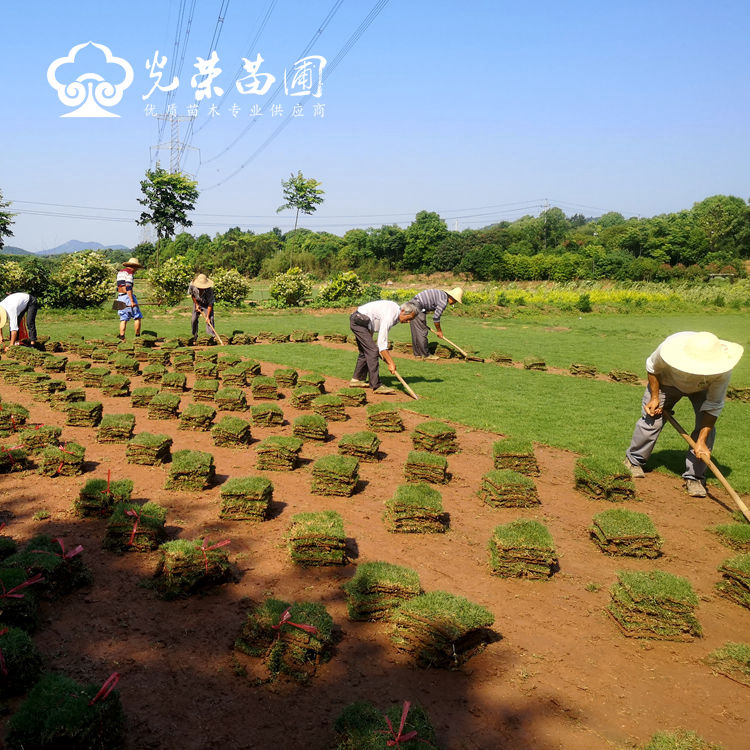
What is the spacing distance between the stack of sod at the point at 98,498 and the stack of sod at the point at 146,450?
171 cm

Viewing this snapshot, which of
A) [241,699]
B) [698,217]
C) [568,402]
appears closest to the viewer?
[241,699]

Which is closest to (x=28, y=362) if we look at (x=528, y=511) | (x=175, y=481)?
(x=175, y=481)

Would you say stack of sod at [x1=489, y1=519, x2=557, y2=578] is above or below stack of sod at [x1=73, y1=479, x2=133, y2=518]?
below

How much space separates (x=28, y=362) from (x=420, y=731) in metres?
16.6

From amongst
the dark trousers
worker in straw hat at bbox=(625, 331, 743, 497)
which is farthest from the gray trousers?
the dark trousers

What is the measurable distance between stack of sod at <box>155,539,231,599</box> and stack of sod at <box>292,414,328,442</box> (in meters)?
4.76

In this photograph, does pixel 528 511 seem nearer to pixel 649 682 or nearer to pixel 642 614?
pixel 642 614

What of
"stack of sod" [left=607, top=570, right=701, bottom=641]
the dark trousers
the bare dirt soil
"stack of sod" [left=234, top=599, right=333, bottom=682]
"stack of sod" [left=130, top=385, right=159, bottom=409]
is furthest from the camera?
the dark trousers

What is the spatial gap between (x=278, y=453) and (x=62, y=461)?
3.25 meters

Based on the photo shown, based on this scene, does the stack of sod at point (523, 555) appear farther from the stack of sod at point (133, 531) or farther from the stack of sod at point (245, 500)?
the stack of sod at point (133, 531)

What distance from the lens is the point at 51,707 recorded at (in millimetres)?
3600

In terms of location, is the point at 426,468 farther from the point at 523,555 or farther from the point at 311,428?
the point at 523,555

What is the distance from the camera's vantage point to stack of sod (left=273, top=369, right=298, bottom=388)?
1470 centimetres

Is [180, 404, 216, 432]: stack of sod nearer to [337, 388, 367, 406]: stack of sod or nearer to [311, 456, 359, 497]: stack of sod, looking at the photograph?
[337, 388, 367, 406]: stack of sod
